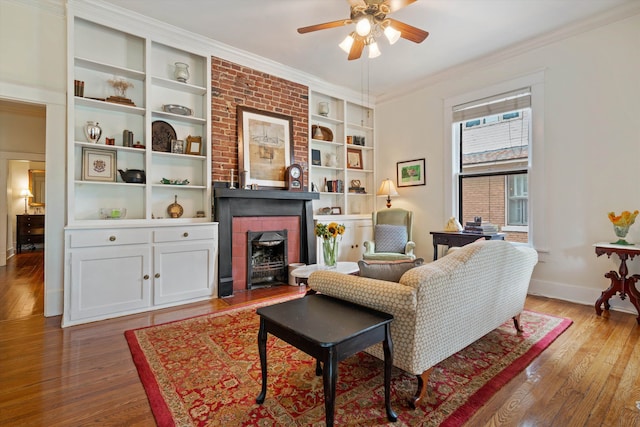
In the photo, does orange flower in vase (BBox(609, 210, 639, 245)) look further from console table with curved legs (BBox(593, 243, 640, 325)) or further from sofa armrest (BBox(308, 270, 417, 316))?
sofa armrest (BBox(308, 270, 417, 316))

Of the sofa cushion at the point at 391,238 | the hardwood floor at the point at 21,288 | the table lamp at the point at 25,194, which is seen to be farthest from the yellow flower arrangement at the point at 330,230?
the table lamp at the point at 25,194

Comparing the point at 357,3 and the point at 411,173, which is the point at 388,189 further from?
the point at 357,3

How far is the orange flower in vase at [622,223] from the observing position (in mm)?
2887

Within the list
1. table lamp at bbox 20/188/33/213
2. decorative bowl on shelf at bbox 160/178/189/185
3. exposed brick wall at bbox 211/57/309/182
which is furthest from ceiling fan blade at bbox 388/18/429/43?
table lamp at bbox 20/188/33/213

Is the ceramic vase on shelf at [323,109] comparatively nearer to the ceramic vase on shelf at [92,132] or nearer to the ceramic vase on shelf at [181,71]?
the ceramic vase on shelf at [181,71]

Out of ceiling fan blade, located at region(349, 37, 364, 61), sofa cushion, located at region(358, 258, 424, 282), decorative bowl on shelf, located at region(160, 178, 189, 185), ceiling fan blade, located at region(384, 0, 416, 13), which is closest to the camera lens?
sofa cushion, located at region(358, 258, 424, 282)

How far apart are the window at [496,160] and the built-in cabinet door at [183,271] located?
3.72 m

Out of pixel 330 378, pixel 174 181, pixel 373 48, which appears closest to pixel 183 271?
pixel 174 181

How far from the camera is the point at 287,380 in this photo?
1894 millimetres

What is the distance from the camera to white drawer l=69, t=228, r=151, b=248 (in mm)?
2812

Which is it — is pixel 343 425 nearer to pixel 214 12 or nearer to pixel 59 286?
pixel 59 286

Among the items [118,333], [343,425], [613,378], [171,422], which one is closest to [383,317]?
[343,425]

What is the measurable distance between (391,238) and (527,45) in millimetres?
3016

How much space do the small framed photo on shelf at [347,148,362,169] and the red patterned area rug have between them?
363 centimetres
